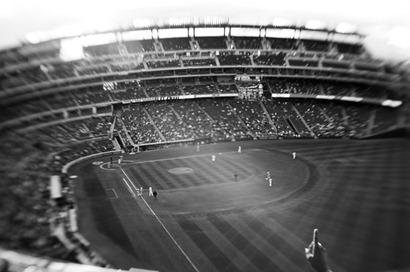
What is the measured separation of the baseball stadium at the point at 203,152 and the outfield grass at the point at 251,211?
0.52ft

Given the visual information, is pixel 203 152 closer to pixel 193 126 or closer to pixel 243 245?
pixel 193 126

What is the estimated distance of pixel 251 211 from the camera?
87.6ft

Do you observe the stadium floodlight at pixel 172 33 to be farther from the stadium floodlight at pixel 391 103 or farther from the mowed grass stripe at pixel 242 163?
the stadium floodlight at pixel 391 103

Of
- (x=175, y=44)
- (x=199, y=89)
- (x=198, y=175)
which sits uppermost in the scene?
(x=175, y=44)

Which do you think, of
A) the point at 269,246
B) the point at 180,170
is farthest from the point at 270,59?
the point at 269,246

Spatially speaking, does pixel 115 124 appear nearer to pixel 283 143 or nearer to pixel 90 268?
pixel 283 143

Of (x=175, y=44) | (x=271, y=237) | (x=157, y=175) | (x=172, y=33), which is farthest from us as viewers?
(x=175, y=44)

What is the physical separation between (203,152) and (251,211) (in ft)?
83.6

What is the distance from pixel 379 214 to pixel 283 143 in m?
34.5

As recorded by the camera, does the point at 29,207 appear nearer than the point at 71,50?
Yes

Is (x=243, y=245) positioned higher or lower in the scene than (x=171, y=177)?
lower

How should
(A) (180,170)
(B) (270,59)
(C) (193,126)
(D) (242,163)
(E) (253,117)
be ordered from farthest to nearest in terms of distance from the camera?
1. (B) (270,59)
2. (E) (253,117)
3. (C) (193,126)
4. (D) (242,163)
5. (A) (180,170)

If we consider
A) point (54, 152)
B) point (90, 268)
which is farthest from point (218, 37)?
point (90, 268)

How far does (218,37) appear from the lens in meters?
75.1
